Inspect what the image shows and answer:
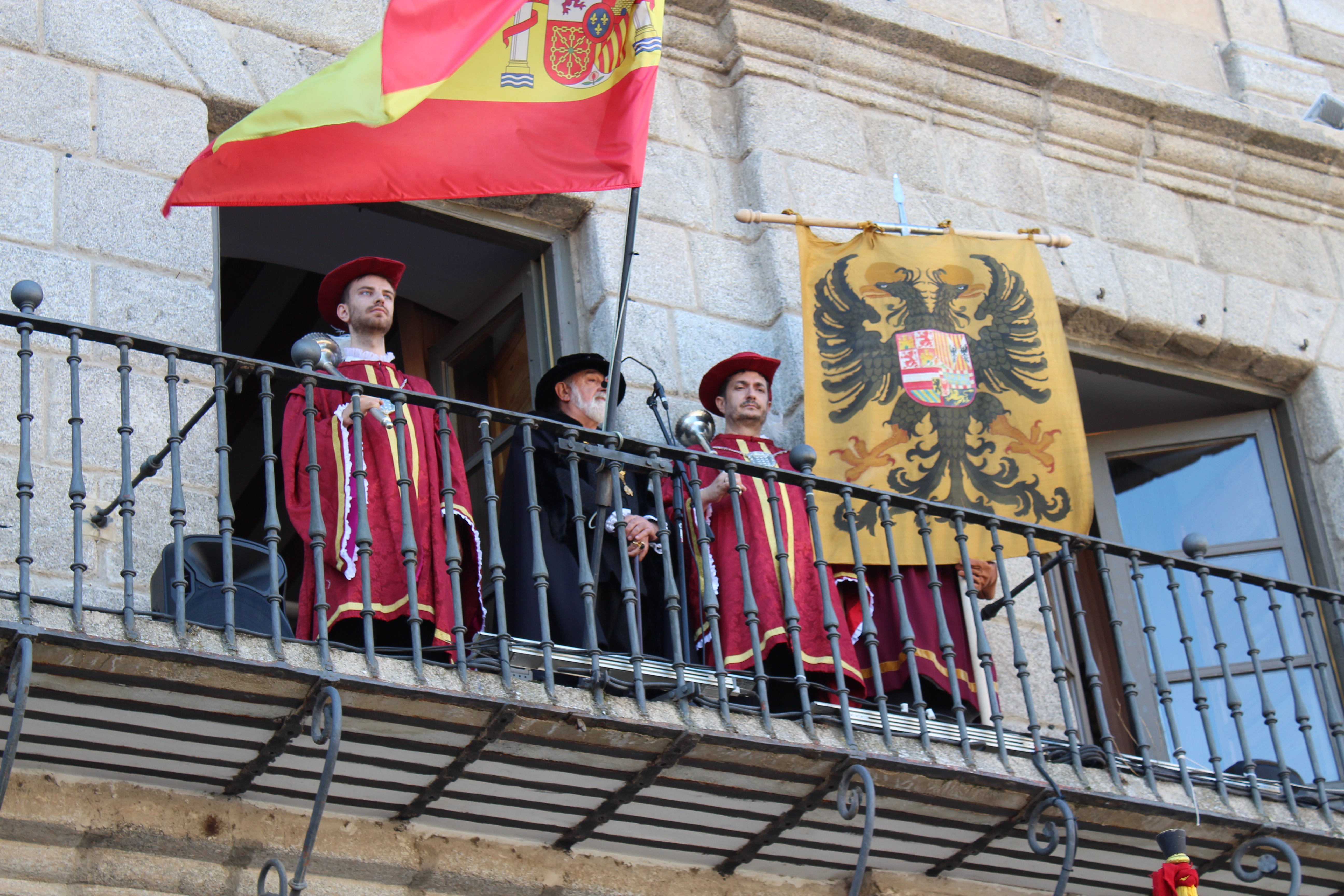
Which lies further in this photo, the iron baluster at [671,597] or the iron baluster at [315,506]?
the iron baluster at [671,597]

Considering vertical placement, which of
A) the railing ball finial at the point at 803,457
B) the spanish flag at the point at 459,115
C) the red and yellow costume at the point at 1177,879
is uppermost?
the spanish flag at the point at 459,115

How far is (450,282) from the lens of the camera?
809 centimetres

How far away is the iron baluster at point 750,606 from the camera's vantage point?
5.81m

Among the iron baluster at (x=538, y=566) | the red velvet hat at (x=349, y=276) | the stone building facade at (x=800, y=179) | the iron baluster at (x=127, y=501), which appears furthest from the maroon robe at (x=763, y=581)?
the iron baluster at (x=127, y=501)

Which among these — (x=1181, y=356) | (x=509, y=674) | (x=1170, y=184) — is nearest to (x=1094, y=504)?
(x=1181, y=356)

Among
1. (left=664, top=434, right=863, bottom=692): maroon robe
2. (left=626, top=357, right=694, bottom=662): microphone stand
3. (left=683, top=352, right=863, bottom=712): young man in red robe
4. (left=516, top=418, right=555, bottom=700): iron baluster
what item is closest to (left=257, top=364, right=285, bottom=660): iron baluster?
(left=516, top=418, right=555, bottom=700): iron baluster

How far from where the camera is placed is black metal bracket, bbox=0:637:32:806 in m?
4.75

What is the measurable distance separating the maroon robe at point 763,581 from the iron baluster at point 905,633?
0.62ft

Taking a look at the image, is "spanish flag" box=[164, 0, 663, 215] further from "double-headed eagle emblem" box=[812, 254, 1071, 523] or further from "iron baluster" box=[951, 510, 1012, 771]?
"iron baluster" box=[951, 510, 1012, 771]

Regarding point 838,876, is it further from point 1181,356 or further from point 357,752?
point 1181,356

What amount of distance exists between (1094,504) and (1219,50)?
2.55m

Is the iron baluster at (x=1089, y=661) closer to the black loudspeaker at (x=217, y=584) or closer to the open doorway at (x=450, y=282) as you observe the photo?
the open doorway at (x=450, y=282)

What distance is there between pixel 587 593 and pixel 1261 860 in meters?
2.42

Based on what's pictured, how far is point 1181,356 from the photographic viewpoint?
8.73m
